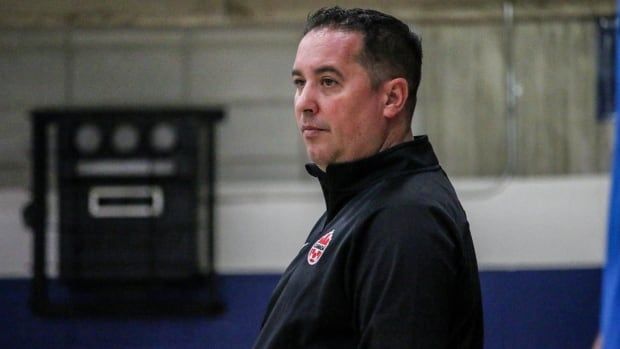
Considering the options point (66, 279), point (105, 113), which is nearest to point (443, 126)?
point (105, 113)

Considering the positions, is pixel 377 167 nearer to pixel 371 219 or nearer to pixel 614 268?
pixel 371 219

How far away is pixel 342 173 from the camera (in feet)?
4.70

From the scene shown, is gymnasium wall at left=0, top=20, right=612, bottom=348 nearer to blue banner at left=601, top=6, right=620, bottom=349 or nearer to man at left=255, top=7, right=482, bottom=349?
blue banner at left=601, top=6, right=620, bottom=349

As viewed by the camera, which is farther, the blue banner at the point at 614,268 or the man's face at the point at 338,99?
the blue banner at the point at 614,268

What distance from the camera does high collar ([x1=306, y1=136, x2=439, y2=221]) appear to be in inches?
55.4

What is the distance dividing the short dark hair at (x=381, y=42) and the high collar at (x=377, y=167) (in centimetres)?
7

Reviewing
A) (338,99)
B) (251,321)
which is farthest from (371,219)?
(251,321)

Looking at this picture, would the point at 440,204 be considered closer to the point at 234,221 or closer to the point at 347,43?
the point at 347,43

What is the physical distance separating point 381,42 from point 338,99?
3.8 inches

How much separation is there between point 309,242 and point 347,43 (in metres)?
0.29

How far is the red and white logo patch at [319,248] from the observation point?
137cm

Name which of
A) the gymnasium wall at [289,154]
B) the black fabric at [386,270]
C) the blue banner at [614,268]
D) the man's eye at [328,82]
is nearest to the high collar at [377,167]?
the black fabric at [386,270]

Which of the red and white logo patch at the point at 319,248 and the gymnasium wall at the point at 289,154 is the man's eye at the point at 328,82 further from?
the gymnasium wall at the point at 289,154

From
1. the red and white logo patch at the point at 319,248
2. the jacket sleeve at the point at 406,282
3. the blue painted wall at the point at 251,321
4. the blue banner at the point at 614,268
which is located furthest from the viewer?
the blue painted wall at the point at 251,321
